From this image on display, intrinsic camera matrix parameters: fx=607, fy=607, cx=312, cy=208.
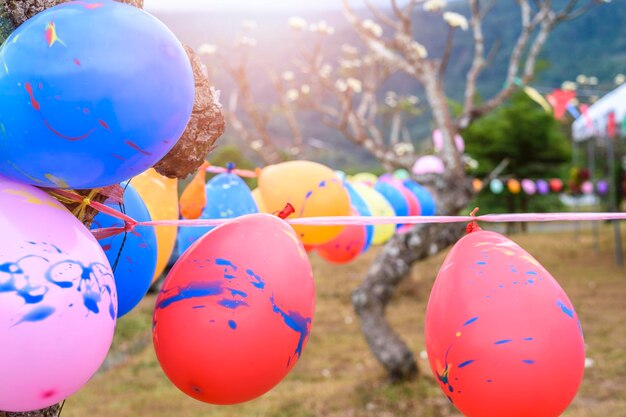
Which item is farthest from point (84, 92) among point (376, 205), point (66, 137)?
point (376, 205)

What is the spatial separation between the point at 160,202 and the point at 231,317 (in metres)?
0.80

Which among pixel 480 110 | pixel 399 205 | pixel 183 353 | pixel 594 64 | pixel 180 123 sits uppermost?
pixel 180 123

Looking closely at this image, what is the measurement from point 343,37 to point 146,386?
69349mm

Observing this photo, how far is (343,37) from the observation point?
232 ft

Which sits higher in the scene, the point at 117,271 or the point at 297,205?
the point at 117,271

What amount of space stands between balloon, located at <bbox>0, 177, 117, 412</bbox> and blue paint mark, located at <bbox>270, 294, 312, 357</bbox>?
320mm

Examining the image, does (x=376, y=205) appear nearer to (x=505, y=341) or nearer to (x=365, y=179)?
(x=365, y=179)

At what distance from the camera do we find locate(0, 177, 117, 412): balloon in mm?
891

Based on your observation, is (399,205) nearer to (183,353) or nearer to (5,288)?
(183,353)

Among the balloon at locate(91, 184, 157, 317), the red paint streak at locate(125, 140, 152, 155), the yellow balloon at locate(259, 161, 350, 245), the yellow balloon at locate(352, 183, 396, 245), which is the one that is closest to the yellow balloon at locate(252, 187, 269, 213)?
Result: the yellow balloon at locate(259, 161, 350, 245)

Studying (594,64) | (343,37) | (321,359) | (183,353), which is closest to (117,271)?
(183,353)

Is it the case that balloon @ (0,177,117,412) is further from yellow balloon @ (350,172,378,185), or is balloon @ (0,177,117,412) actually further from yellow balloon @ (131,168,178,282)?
yellow balloon @ (350,172,378,185)

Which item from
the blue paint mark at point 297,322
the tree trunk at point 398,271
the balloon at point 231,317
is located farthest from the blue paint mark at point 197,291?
the tree trunk at point 398,271

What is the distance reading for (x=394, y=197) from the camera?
147 inches
